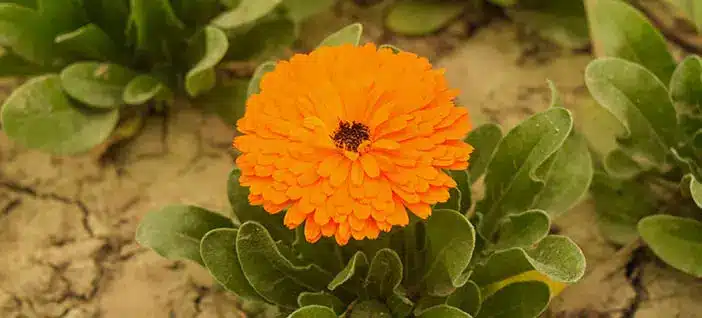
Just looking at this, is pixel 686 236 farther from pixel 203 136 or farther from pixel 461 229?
pixel 203 136

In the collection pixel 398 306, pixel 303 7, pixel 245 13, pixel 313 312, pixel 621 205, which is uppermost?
pixel 245 13

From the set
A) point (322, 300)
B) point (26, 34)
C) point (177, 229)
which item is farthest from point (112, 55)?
point (322, 300)

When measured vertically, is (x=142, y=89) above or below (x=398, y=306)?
above

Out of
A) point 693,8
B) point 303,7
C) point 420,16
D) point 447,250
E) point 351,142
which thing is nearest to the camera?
point 351,142

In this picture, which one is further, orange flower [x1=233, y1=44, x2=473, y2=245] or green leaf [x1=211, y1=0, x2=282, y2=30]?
green leaf [x1=211, y1=0, x2=282, y2=30]

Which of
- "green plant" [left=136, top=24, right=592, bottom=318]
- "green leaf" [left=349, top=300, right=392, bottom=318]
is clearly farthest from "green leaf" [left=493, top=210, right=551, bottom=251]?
"green leaf" [left=349, top=300, right=392, bottom=318]

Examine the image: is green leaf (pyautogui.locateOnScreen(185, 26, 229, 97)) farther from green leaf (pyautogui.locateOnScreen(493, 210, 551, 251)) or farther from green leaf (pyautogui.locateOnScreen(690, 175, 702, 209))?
green leaf (pyautogui.locateOnScreen(690, 175, 702, 209))

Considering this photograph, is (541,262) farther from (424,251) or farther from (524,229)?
(424,251)
